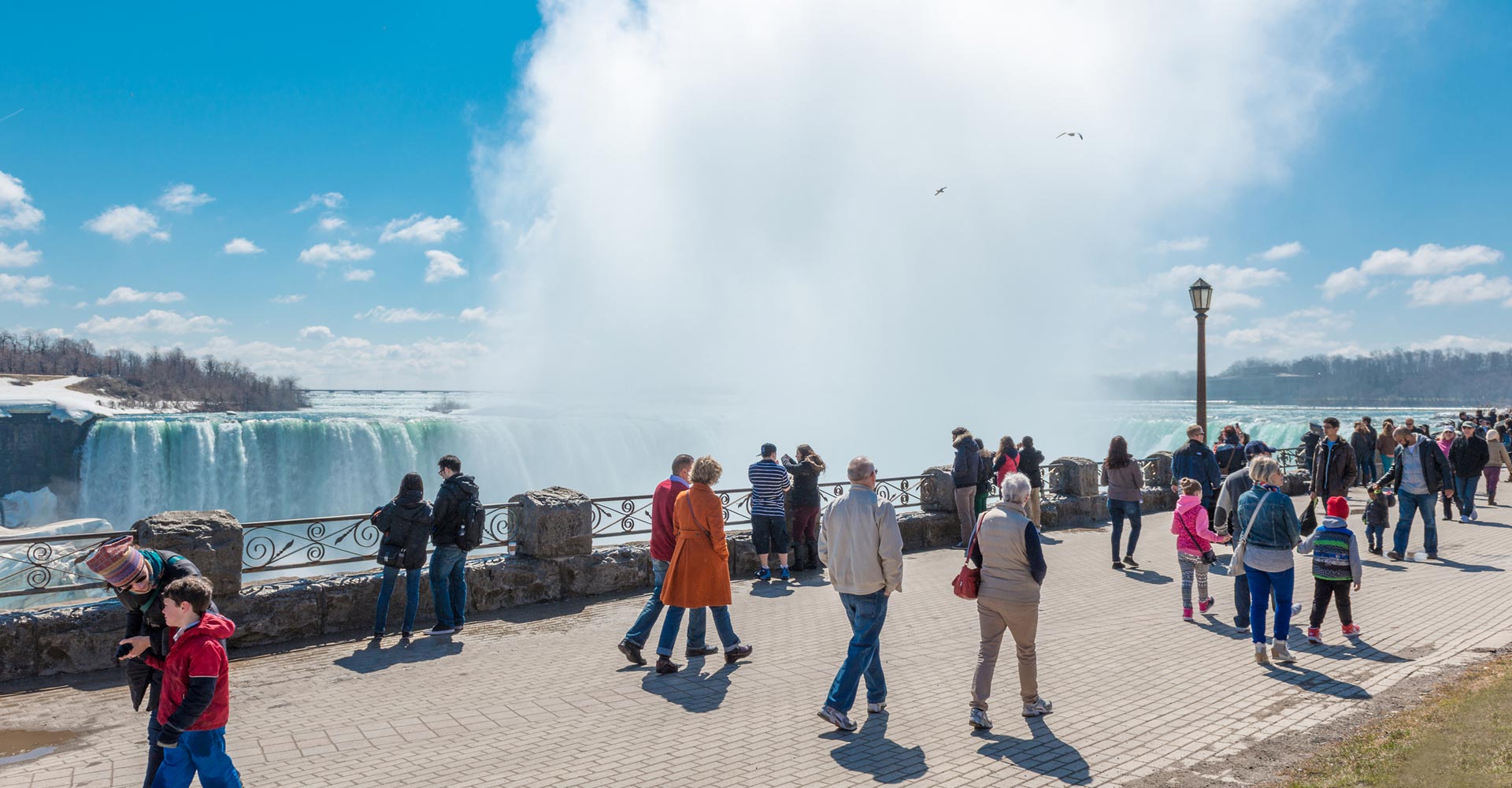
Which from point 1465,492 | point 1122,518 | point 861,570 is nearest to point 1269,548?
point 861,570

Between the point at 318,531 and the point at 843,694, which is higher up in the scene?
the point at 318,531

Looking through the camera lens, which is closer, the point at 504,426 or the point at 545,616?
the point at 545,616

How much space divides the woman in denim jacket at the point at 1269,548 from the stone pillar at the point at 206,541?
27.9ft

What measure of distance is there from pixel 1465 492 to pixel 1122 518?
797 centimetres

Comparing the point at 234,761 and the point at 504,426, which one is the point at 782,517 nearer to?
the point at 234,761

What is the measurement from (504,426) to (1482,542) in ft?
120

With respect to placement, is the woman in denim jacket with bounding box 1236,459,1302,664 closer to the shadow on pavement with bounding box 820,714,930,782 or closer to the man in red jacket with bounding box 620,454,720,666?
the shadow on pavement with bounding box 820,714,930,782

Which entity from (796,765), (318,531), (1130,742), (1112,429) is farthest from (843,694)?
(1112,429)

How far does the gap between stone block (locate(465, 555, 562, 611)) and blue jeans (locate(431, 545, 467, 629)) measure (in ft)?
2.02

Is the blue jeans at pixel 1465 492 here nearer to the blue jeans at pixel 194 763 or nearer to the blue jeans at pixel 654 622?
the blue jeans at pixel 654 622

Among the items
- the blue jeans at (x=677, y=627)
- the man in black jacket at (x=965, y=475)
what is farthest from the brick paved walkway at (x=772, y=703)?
the man in black jacket at (x=965, y=475)

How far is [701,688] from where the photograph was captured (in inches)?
243

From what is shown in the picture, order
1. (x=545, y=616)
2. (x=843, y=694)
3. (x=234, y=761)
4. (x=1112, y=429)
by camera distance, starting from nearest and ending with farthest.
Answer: (x=234, y=761) < (x=843, y=694) < (x=545, y=616) < (x=1112, y=429)

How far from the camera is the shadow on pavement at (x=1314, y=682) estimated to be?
19.0ft
